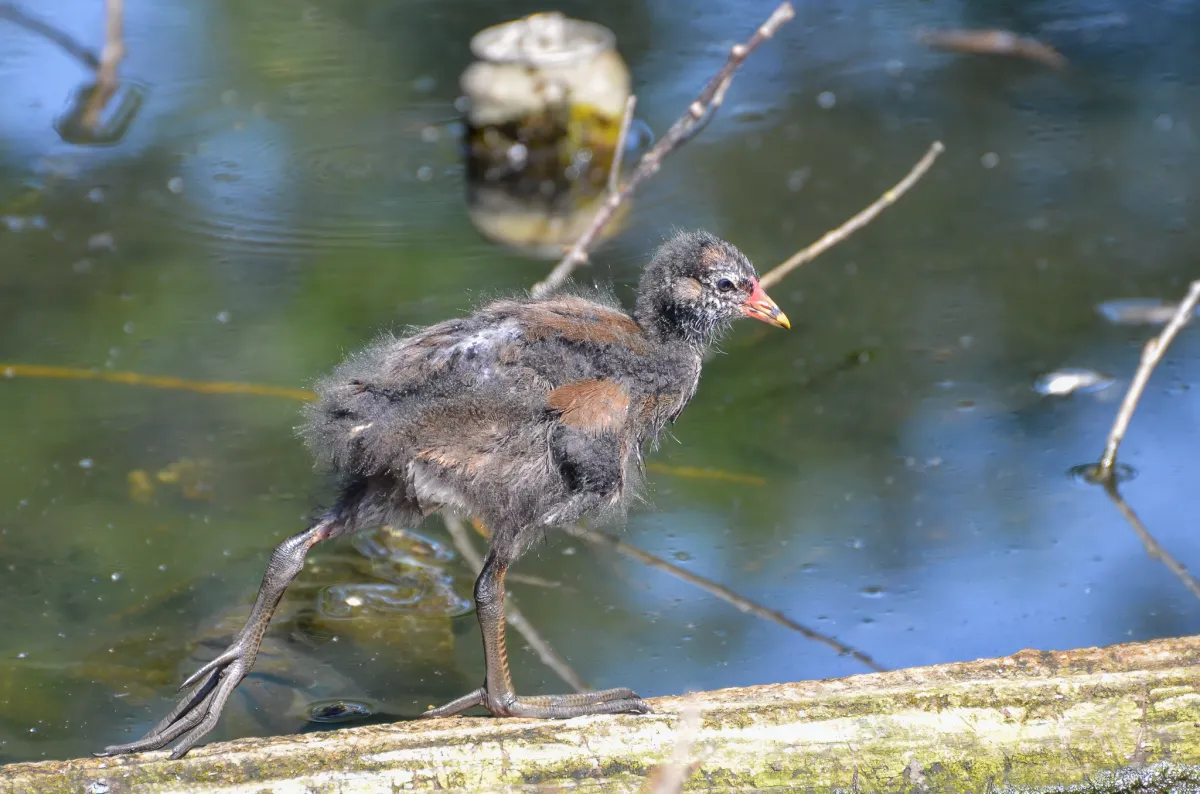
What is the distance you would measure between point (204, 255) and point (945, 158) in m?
3.46

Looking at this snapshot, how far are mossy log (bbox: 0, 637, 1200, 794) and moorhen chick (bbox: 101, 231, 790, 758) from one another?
0.29 m

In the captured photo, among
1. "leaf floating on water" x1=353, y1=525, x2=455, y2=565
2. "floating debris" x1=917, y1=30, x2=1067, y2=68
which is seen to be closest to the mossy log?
"leaf floating on water" x1=353, y1=525, x2=455, y2=565

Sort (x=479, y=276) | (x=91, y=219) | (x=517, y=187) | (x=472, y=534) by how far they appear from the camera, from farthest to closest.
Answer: (x=517, y=187) → (x=91, y=219) → (x=479, y=276) → (x=472, y=534)

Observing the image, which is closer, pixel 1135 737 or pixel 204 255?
pixel 1135 737

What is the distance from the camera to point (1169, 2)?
852 cm

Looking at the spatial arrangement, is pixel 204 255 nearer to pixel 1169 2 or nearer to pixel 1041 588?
pixel 1041 588

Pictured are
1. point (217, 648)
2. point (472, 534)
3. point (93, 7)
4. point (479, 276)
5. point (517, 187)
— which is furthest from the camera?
point (93, 7)

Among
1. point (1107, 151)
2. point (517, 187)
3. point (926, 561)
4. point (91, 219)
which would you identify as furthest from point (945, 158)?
point (91, 219)

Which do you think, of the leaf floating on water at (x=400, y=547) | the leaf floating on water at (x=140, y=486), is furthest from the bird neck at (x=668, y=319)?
the leaf floating on water at (x=140, y=486)

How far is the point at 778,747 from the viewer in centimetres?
275

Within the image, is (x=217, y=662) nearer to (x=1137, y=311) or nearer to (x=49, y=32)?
(x=1137, y=311)

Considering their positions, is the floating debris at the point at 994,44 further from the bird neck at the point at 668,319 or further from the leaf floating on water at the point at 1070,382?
the bird neck at the point at 668,319

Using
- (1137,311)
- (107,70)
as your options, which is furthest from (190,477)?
(107,70)

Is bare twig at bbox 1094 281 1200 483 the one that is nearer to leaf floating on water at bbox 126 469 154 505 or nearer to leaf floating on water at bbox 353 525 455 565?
leaf floating on water at bbox 353 525 455 565
